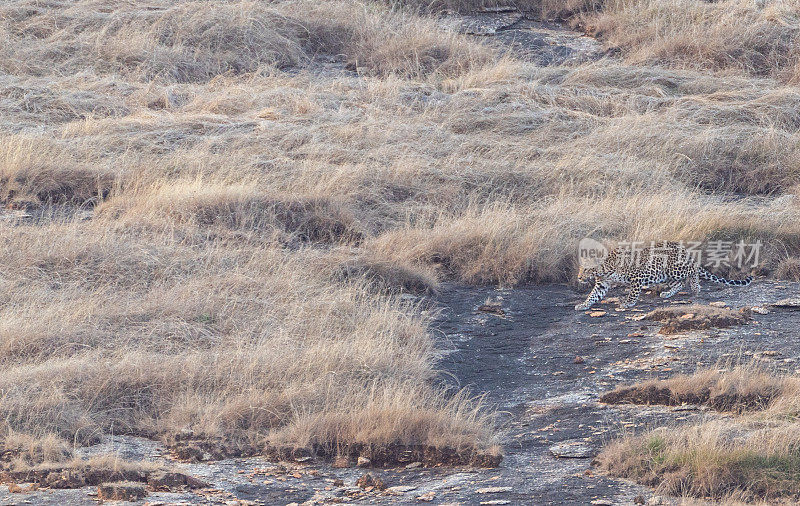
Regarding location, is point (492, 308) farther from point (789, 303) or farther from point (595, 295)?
point (789, 303)

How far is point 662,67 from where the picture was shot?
46.6 ft

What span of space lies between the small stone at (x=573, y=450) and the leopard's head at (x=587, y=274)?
110 inches

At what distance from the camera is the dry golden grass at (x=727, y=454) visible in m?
4.10

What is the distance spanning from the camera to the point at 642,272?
7.29 m

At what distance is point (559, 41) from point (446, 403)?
11.6 meters

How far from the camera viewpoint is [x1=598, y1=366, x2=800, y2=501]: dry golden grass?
4.10 m

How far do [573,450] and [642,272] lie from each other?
288 cm

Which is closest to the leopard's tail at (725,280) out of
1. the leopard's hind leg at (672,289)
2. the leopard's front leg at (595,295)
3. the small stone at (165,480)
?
the leopard's hind leg at (672,289)

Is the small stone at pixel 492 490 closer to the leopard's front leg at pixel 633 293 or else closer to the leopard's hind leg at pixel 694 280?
the leopard's front leg at pixel 633 293

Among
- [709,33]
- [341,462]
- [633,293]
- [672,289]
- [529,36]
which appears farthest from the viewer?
[529,36]

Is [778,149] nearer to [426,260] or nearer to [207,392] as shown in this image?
[426,260]

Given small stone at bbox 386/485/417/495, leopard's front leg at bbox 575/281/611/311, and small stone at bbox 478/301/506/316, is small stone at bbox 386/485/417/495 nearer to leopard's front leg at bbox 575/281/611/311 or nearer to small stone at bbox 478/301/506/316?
small stone at bbox 478/301/506/316

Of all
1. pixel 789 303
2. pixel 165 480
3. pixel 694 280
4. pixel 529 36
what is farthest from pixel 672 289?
pixel 529 36

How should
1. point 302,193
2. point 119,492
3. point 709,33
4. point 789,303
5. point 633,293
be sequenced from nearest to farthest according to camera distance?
1. point 119,492
2. point 789,303
3. point 633,293
4. point 302,193
5. point 709,33
